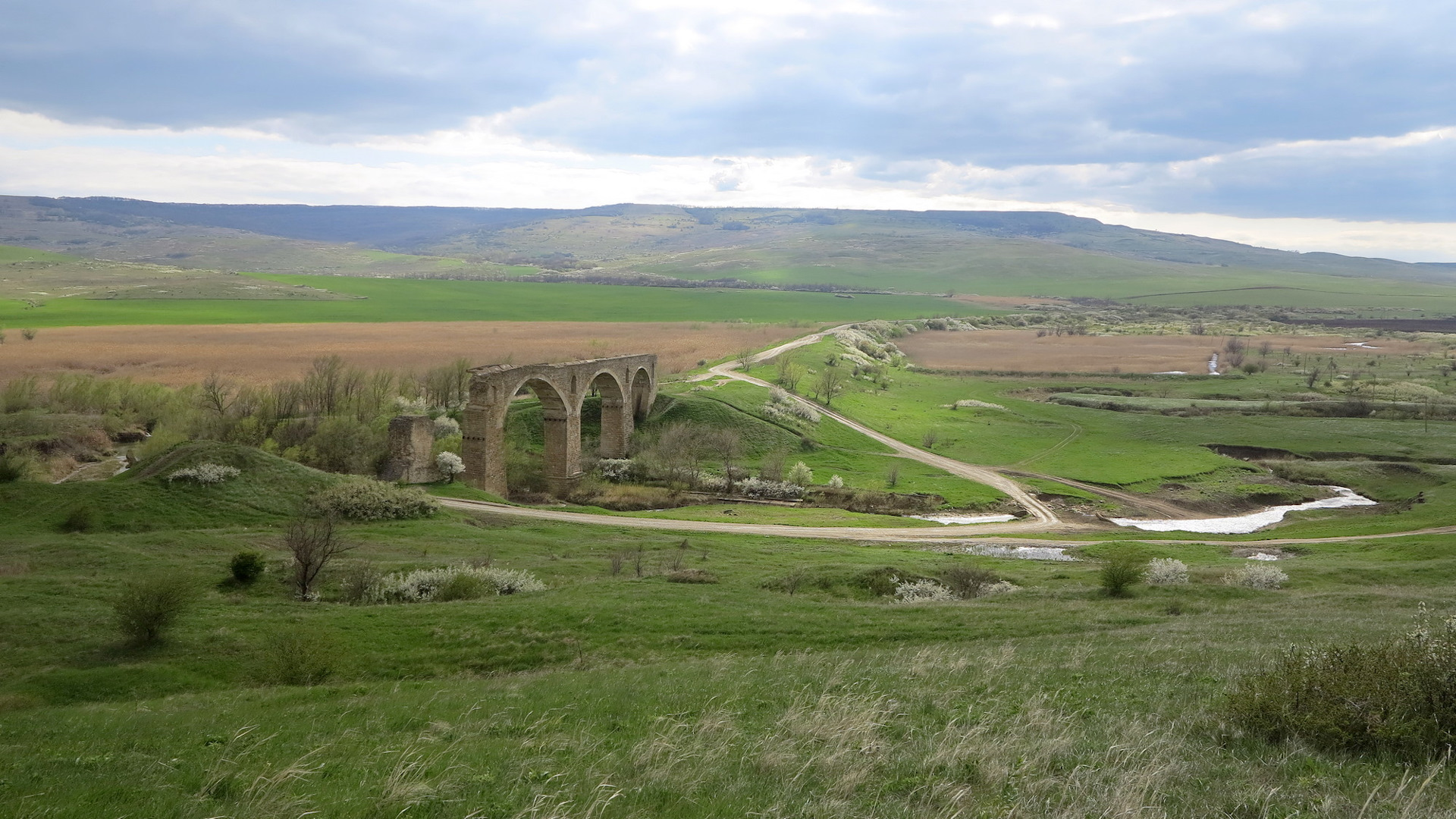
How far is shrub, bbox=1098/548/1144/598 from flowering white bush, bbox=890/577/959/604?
496cm

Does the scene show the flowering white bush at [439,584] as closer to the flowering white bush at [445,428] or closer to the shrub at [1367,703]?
the shrub at [1367,703]

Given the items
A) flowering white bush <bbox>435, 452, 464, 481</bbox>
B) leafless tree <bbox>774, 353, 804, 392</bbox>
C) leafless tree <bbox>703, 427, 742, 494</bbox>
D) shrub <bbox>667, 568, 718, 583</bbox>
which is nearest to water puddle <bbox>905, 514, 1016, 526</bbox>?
leafless tree <bbox>703, 427, 742, 494</bbox>

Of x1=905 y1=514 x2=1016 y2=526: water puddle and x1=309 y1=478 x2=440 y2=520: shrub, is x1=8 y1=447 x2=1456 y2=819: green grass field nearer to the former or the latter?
x1=309 y1=478 x2=440 y2=520: shrub

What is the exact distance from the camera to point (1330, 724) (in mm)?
9234

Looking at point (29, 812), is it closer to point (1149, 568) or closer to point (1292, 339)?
point (1149, 568)

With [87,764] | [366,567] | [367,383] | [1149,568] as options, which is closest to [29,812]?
[87,764]

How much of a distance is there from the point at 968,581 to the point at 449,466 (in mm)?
30718

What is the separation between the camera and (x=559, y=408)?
56656 millimetres

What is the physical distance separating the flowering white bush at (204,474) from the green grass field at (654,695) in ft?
10.4

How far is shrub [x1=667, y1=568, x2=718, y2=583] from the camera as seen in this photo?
28156 millimetres

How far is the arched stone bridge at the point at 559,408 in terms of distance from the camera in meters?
48.7

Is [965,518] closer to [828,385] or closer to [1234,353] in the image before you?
[828,385]

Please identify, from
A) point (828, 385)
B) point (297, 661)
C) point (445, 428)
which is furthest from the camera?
point (828, 385)

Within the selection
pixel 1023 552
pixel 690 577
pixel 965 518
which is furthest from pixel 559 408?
pixel 690 577
